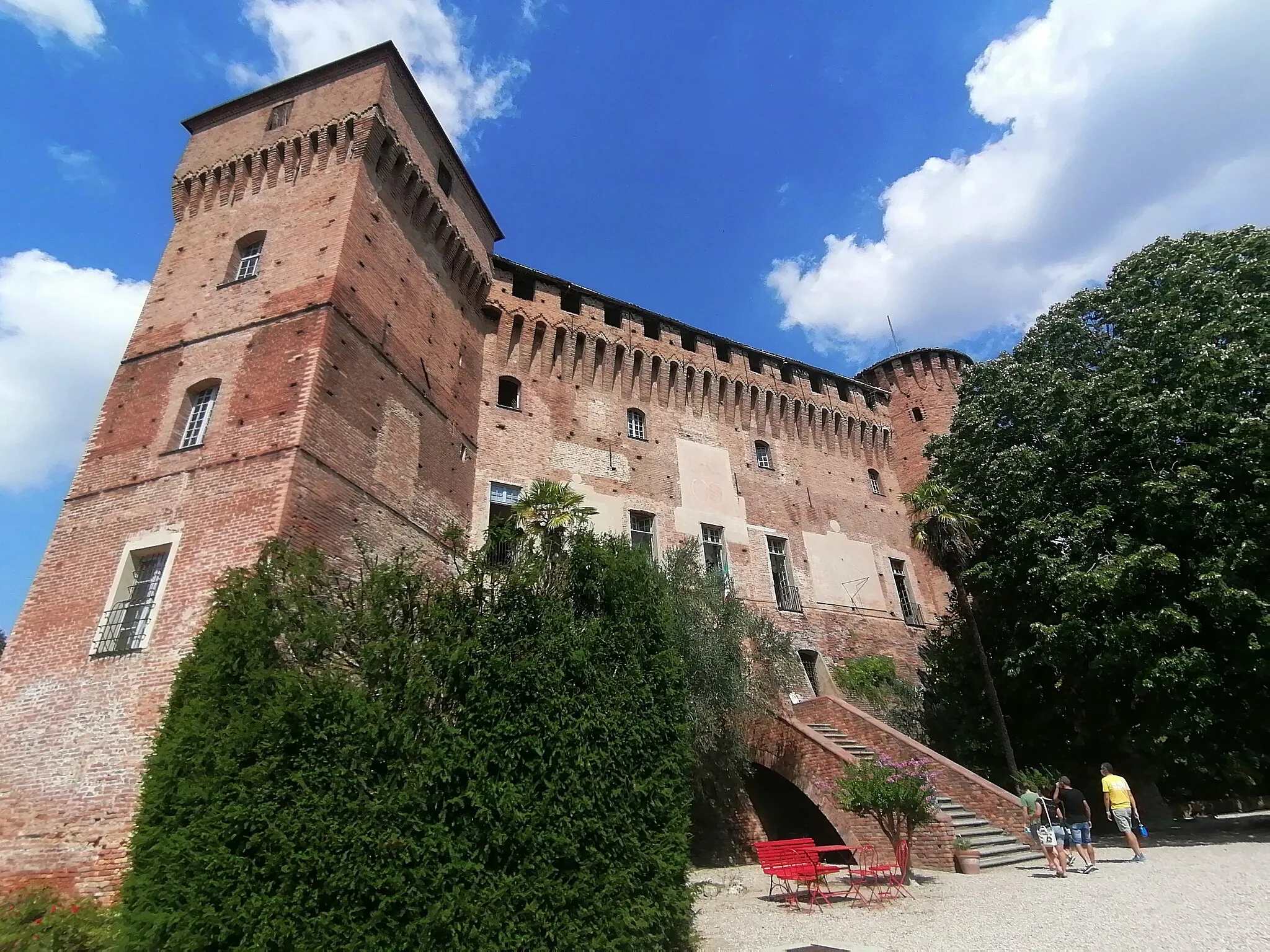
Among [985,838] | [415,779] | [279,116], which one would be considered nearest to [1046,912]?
[985,838]

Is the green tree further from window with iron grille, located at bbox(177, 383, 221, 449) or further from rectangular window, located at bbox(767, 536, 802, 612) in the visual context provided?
window with iron grille, located at bbox(177, 383, 221, 449)

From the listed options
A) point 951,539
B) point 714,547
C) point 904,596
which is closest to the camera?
point 951,539

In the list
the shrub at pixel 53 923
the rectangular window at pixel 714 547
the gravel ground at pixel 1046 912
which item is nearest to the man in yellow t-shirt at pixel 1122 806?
the gravel ground at pixel 1046 912

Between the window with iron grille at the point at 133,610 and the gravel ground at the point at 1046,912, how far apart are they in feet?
30.4

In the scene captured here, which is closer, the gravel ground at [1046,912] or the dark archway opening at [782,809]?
the gravel ground at [1046,912]

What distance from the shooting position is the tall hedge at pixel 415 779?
19.0 ft

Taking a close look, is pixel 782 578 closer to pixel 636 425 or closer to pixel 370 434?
pixel 636 425

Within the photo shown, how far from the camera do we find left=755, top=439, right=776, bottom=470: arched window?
902 inches

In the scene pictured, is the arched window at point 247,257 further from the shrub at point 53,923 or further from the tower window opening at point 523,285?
the shrub at point 53,923

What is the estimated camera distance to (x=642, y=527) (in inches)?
773

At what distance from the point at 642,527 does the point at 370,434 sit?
28.6 ft

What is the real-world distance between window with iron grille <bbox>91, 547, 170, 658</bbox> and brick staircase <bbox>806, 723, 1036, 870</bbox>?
1235cm

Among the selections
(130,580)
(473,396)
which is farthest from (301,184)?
(130,580)

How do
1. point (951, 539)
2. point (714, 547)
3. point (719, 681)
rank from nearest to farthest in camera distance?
point (719, 681)
point (951, 539)
point (714, 547)
